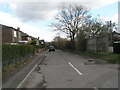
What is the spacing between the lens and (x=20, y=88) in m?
9.41

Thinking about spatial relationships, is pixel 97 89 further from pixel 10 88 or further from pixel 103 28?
pixel 103 28

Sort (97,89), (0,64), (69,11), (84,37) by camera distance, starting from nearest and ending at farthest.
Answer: (97,89), (0,64), (84,37), (69,11)

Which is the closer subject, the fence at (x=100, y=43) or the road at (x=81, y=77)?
the road at (x=81, y=77)

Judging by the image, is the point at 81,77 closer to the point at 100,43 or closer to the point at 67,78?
the point at 67,78

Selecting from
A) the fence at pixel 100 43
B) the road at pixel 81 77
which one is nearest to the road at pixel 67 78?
the road at pixel 81 77

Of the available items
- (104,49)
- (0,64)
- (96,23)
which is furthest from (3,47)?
(96,23)

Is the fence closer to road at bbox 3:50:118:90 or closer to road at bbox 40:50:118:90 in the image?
road at bbox 40:50:118:90

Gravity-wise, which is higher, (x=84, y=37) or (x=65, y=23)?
(x=65, y=23)

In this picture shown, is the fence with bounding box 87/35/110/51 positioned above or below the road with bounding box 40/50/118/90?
above

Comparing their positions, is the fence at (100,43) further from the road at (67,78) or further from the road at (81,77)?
the road at (67,78)

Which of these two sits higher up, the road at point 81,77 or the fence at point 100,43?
the fence at point 100,43

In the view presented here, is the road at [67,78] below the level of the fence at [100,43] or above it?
below

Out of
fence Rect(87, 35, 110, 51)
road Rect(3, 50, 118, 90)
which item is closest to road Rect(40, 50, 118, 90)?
road Rect(3, 50, 118, 90)

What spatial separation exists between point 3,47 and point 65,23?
55819mm
